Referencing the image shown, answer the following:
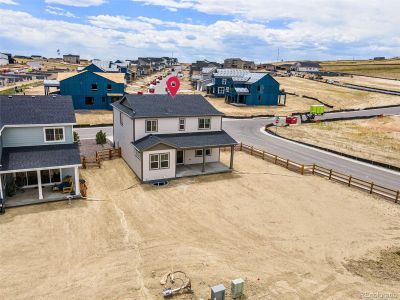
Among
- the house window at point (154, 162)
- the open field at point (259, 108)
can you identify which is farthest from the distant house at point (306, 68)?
the house window at point (154, 162)

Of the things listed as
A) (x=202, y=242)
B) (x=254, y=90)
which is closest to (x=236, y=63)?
(x=254, y=90)

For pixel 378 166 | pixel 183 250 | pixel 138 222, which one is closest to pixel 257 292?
pixel 183 250

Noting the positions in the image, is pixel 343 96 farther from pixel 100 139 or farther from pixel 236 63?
pixel 236 63

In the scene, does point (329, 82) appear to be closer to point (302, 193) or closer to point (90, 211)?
point (302, 193)

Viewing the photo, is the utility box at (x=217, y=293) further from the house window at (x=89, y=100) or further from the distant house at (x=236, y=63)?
the distant house at (x=236, y=63)

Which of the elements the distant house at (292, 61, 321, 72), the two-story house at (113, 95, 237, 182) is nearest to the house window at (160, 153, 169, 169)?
the two-story house at (113, 95, 237, 182)

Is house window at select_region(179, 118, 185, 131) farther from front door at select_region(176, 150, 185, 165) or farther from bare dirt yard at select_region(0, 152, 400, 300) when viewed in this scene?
bare dirt yard at select_region(0, 152, 400, 300)
